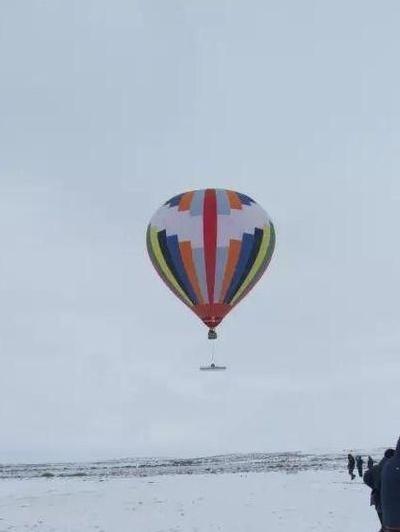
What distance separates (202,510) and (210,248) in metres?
12.4

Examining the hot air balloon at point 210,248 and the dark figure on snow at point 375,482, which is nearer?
the dark figure on snow at point 375,482

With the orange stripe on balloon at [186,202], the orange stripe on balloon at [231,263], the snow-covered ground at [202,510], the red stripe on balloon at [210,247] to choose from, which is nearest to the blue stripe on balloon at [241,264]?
the orange stripe on balloon at [231,263]

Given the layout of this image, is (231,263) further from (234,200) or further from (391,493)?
(391,493)

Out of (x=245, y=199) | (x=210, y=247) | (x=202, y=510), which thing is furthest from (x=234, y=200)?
(x=202, y=510)

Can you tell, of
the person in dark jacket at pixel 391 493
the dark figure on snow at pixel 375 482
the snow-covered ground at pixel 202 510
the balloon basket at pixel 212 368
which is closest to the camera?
the person in dark jacket at pixel 391 493

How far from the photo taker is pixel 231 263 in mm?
30766

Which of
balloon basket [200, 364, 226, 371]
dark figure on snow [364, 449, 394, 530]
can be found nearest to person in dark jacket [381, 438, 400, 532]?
dark figure on snow [364, 449, 394, 530]

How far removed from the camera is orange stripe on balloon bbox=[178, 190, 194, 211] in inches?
1224

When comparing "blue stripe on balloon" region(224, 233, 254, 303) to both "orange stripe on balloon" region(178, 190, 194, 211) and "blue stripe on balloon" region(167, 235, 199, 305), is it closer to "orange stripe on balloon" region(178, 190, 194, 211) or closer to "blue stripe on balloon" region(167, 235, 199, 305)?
"blue stripe on balloon" region(167, 235, 199, 305)

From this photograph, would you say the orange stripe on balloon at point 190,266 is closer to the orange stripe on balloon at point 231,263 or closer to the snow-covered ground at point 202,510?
the orange stripe on balloon at point 231,263

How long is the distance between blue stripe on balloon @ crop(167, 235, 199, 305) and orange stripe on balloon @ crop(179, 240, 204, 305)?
15 centimetres

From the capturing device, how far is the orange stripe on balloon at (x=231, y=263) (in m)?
30.7

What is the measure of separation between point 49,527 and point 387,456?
13363 millimetres

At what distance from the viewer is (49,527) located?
1886 cm
